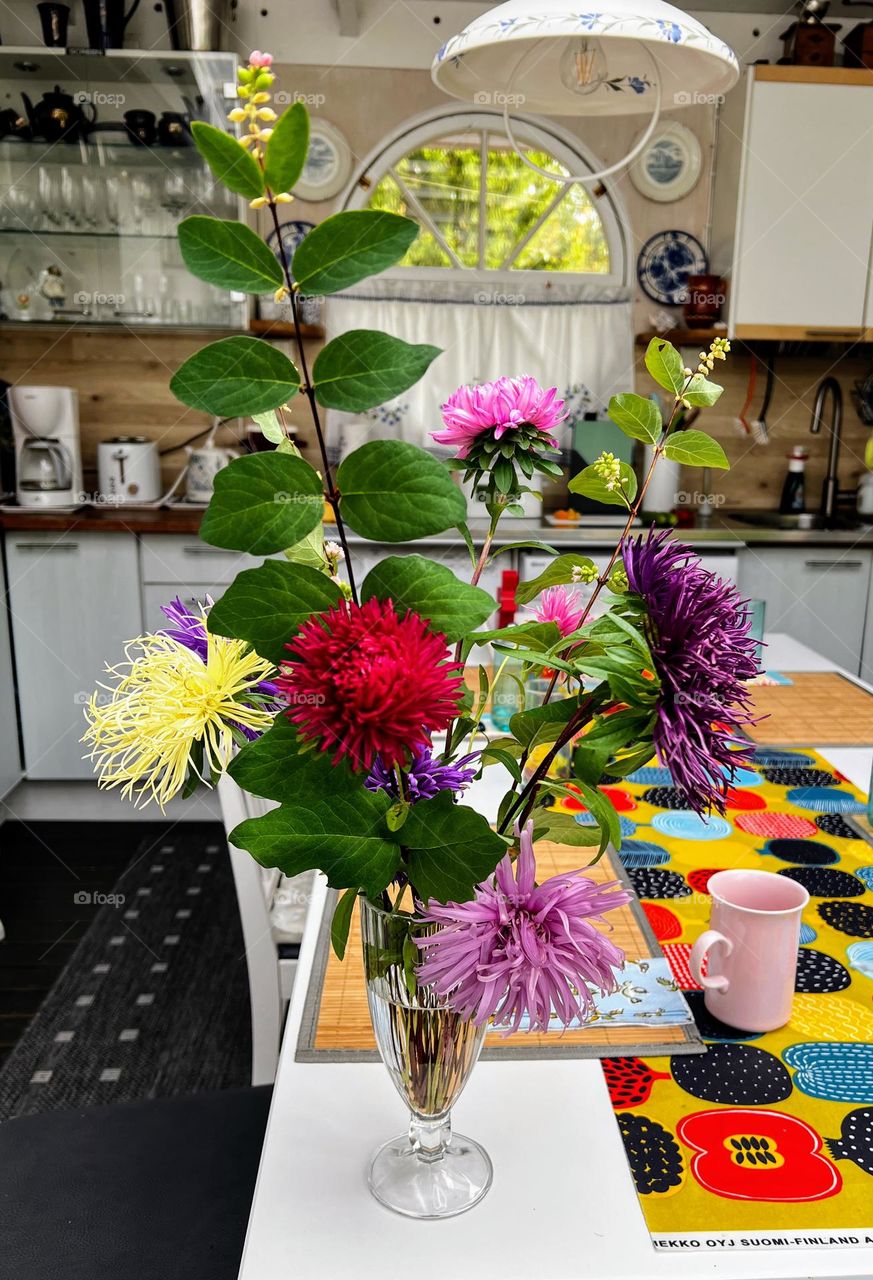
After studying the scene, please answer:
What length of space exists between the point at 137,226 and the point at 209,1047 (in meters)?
2.52

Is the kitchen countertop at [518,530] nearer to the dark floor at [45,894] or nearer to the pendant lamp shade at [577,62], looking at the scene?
the dark floor at [45,894]

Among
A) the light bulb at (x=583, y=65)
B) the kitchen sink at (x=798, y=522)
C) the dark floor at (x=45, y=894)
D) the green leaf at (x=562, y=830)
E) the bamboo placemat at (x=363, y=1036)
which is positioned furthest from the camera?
the kitchen sink at (x=798, y=522)

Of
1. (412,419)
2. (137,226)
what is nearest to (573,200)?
(412,419)

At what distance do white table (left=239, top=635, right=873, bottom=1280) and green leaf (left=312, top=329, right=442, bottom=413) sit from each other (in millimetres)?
580

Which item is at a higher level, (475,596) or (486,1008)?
(475,596)

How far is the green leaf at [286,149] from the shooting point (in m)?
0.47

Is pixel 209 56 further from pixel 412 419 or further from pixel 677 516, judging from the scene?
pixel 677 516

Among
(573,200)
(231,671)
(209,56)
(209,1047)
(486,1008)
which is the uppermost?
(209,56)

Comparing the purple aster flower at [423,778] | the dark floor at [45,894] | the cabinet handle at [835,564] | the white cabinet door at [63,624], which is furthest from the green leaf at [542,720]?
the cabinet handle at [835,564]

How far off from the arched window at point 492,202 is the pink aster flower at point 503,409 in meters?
3.30

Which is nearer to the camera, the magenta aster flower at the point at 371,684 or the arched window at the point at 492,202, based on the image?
the magenta aster flower at the point at 371,684

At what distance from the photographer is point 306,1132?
A: 840 millimetres

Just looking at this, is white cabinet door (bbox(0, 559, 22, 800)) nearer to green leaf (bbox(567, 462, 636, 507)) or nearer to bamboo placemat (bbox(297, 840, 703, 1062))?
bamboo placemat (bbox(297, 840, 703, 1062))

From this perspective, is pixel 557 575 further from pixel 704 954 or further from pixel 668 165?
pixel 668 165
